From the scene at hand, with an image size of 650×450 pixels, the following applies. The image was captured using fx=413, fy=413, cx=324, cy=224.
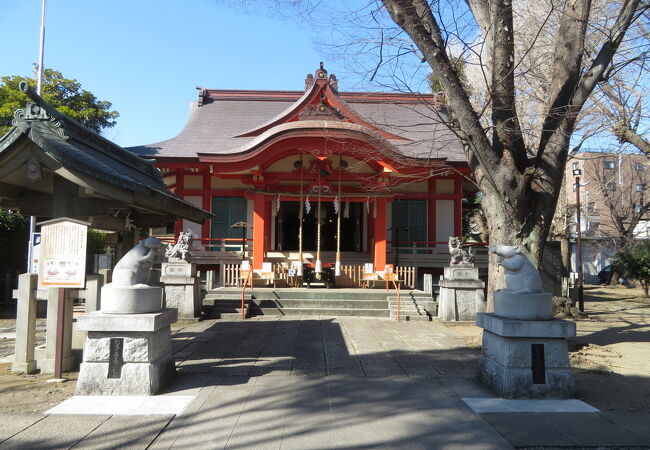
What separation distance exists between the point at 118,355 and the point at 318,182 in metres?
10.00

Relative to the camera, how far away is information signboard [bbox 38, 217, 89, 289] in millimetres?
5137

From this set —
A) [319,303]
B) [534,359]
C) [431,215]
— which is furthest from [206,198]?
[534,359]

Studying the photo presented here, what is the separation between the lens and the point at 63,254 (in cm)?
515

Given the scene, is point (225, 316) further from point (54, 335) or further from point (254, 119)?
point (254, 119)

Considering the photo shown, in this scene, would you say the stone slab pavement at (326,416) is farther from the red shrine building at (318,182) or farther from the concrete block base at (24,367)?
the red shrine building at (318,182)

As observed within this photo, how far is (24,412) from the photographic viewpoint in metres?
4.09

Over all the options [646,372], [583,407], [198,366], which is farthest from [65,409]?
[646,372]

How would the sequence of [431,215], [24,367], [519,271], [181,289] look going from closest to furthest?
[519,271] → [24,367] → [181,289] → [431,215]

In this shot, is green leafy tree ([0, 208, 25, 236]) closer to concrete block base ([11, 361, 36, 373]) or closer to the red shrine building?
the red shrine building

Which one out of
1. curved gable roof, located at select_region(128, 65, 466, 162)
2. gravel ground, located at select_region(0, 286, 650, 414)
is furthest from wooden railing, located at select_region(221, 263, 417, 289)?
curved gable roof, located at select_region(128, 65, 466, 162)

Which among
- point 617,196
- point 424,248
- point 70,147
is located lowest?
point 424,248

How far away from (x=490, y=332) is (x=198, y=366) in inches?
156

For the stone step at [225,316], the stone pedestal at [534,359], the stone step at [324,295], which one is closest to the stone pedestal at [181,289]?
the stone step at [225,316]

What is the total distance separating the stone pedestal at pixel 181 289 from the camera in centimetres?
995
